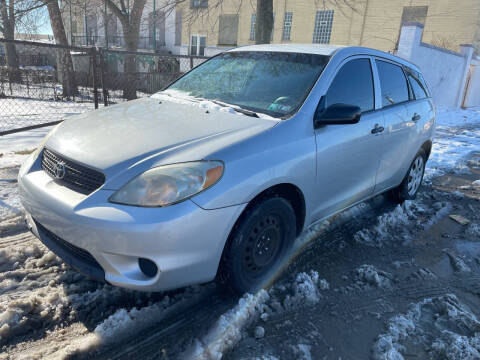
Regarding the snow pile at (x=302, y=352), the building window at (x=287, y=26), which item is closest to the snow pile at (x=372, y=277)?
the snow pile at (x=302, y=352)

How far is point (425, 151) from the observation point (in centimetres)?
517

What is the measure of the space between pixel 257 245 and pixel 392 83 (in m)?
2.59

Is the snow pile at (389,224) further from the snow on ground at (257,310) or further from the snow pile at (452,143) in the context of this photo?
the snow pile at (452,143)

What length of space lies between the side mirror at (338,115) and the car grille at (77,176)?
1.66 meters

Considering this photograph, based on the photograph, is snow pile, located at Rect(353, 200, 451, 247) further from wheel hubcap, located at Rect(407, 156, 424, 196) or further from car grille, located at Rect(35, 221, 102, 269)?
car grille, located at Rect(35, 221, 102, 269)

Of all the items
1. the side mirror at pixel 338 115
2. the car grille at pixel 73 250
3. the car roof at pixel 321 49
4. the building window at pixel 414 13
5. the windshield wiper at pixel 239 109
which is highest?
the building window at pixel 414 13

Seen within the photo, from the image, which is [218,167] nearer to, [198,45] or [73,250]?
[73,250]

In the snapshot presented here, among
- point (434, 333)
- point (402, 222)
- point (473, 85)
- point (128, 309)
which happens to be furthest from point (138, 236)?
point (473, 85)

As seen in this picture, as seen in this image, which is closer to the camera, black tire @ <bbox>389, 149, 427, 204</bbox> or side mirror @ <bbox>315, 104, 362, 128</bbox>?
side mirror @ <bbox>315, 104, 362, 128</bbox>

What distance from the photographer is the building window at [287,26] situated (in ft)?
98.6

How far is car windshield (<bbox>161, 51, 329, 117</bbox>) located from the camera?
3158 millimetres

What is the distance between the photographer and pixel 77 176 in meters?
2.47

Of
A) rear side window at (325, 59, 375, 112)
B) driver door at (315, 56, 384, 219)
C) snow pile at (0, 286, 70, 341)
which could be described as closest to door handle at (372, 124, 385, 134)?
driver door at (315, 56, 384, 219)

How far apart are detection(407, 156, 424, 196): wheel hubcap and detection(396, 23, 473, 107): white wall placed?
992 cm
